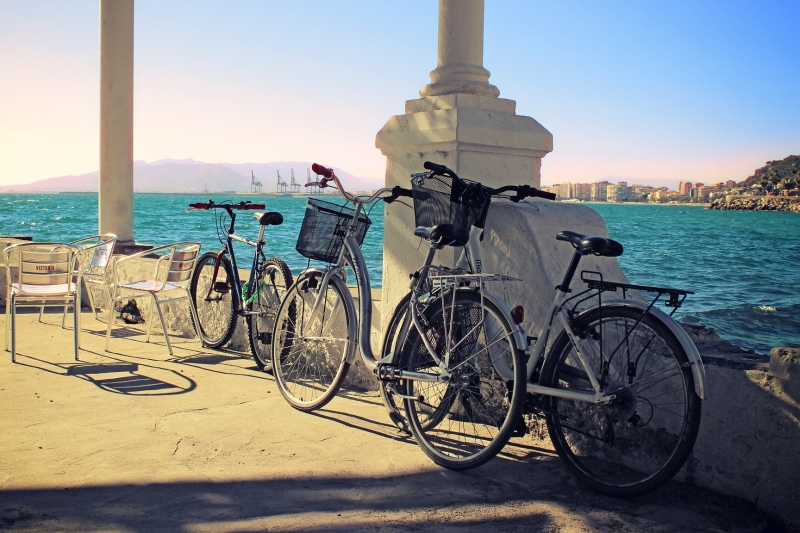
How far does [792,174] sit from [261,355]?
15465 centimetres

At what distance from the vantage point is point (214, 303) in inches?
243

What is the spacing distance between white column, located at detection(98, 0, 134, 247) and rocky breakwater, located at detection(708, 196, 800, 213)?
14293 centimetres

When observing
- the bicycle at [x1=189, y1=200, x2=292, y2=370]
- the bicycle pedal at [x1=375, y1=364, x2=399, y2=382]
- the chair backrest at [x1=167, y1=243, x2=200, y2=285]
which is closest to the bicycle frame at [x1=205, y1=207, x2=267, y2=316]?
the bicycle at [x1=189, y1=200, x2=292, y2=370]

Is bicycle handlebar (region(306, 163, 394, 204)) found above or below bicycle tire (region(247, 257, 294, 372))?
above

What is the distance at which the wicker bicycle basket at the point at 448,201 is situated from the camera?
3.41 meters

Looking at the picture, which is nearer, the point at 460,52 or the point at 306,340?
the point at 306,340

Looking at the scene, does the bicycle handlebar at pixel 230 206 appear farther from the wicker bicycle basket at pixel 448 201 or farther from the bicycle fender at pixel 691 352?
the bicycle fender at pixel 691 352

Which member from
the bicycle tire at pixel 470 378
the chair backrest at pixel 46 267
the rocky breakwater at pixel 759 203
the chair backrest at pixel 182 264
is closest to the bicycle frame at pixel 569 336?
the bicycle tire at pixel 470 378

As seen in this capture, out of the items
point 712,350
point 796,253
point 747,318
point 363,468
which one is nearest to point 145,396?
point 363,468

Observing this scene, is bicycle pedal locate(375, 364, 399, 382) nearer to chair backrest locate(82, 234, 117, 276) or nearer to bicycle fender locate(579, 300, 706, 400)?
bicycle fender locate(579, 300, 706, 400)

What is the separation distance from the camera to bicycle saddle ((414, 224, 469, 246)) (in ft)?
10.8

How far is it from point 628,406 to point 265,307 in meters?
3.11

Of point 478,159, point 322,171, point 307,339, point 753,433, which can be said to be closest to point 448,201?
point 478,159

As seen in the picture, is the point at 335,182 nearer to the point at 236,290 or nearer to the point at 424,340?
the point at 424,340
